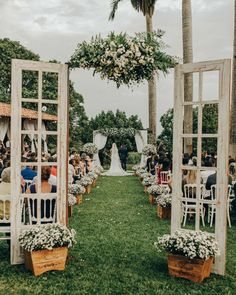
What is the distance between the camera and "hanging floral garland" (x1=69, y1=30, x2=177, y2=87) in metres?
6.47

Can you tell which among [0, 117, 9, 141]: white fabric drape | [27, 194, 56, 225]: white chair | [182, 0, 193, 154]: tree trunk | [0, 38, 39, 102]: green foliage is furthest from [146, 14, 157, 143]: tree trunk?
[27, 194, 56, 225]: white chair

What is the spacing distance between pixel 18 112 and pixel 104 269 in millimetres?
2547

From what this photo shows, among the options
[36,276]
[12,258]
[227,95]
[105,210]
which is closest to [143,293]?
[36,276]

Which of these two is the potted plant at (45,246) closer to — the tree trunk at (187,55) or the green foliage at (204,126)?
the tree trunk at (187,55)

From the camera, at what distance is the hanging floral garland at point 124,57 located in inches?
255

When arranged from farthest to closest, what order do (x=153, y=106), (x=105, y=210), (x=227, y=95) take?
(x=153, y=106) → (x=105, y=210) → (x=227, y=95)

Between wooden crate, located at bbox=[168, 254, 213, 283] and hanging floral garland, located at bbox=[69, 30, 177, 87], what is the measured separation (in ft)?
8.63

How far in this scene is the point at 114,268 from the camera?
663 cm

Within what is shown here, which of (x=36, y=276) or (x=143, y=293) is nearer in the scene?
(x=143, y=293)

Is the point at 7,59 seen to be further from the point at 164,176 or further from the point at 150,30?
the point at 164,176

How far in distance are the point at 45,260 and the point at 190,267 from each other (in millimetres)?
1969

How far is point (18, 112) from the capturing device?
6.49 meters

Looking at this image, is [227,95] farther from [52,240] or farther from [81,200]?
[81,200]

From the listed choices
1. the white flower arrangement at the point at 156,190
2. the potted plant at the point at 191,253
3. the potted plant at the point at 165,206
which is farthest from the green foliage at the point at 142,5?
the potted plant at the point at 191,253
